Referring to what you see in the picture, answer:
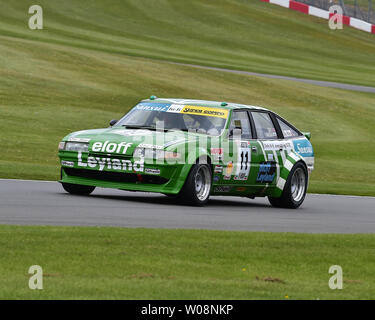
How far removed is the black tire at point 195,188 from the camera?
13539 mm

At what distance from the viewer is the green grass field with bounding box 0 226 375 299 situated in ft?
24.3

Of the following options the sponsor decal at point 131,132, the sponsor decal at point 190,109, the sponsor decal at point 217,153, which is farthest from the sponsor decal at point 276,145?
the sponsor decal at point 131,132

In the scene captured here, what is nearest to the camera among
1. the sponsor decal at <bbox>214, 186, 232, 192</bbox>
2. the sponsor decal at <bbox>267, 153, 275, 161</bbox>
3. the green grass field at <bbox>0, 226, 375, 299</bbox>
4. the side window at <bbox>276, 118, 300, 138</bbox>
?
the green grass field at <bbox>0, 226, 375, 299</bbox>

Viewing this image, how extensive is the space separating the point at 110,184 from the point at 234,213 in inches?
73.8

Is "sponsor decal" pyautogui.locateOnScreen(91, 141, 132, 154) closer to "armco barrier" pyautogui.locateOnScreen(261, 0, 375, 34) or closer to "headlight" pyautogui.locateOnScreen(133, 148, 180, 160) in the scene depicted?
"headlight" pyautogui.locateOnScreen(133, 148, 180, 160)

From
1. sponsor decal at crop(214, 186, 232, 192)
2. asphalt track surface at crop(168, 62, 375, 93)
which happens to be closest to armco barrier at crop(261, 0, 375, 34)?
asphalt track surface at crop(168, 62, 375, 93)

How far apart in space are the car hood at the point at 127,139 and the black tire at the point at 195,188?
1.52ft

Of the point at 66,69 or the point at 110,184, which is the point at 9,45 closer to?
the point at 66,69

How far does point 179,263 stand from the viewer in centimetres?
873

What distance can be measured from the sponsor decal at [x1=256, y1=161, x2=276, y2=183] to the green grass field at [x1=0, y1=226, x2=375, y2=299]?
3770 mm

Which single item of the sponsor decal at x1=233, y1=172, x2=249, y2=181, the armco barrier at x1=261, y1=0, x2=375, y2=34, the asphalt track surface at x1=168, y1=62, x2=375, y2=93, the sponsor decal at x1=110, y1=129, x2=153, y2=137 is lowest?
the sponsor decal at x1=233, y1=172, x2=249, y2=181

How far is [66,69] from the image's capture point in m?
35.8

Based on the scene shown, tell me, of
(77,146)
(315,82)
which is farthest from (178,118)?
(315,82)

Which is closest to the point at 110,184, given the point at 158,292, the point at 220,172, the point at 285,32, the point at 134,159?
the point at 134,159
